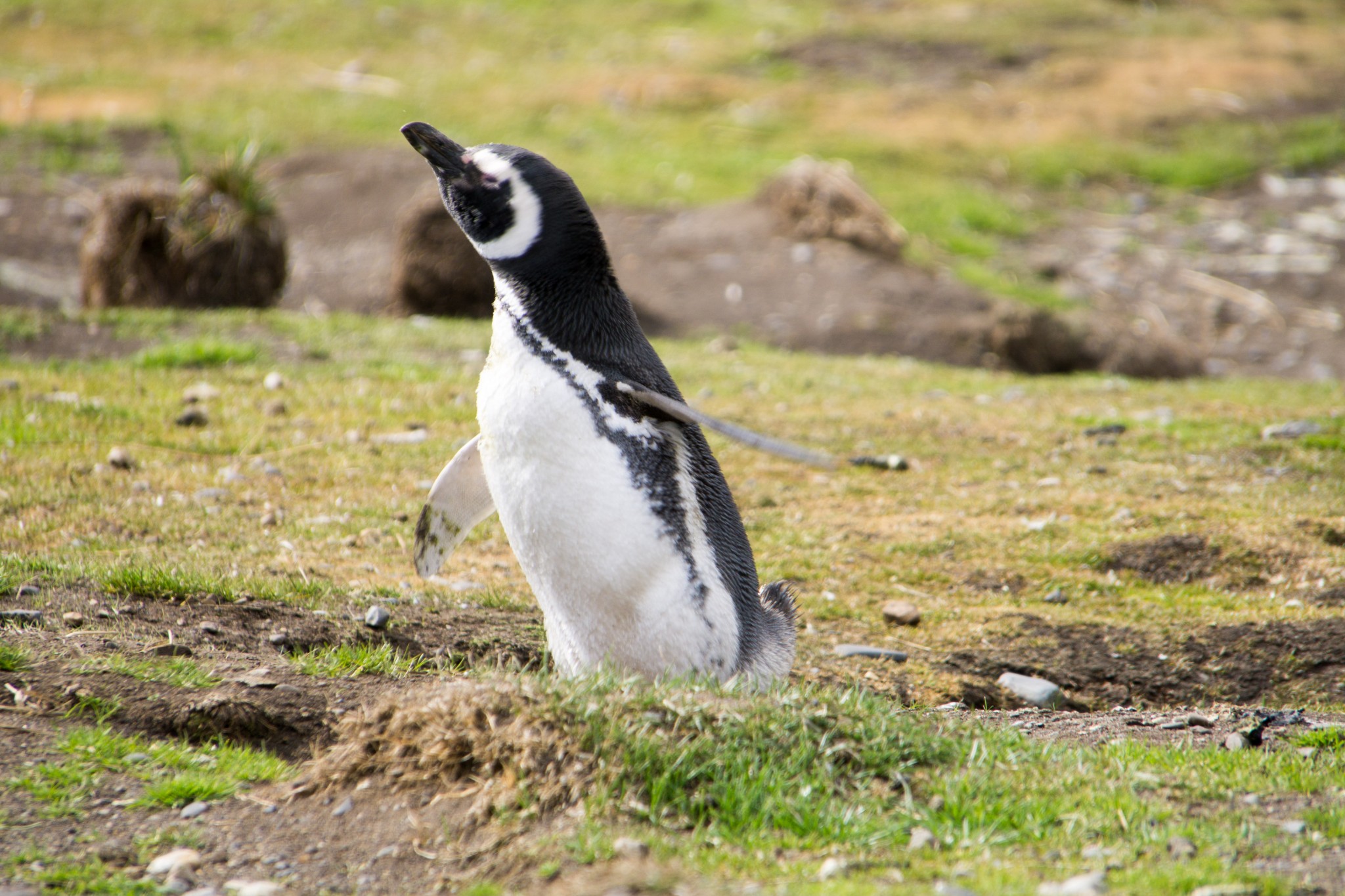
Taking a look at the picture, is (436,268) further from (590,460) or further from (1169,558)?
(590,460)

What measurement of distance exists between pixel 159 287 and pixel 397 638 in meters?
6.41

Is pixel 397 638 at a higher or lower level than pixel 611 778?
lower

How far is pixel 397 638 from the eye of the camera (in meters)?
3.97

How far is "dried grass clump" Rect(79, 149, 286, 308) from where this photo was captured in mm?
9172

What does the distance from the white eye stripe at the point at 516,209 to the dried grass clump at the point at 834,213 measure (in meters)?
8.72

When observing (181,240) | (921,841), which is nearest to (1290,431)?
(921,841)

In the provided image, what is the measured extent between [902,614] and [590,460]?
1813mm

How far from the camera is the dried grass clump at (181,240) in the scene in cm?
917

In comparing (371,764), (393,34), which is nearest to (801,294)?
(371,764)

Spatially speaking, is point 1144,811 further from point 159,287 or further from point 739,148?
point 739,148

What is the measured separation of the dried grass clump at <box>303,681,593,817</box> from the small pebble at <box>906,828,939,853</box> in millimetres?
680

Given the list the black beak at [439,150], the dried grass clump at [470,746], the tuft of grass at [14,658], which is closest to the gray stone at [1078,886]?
the dried grass clump at [470,746]

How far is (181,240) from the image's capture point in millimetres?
9203

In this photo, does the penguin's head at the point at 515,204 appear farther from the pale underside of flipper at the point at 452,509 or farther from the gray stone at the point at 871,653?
the gray stone at the point at 871,653
